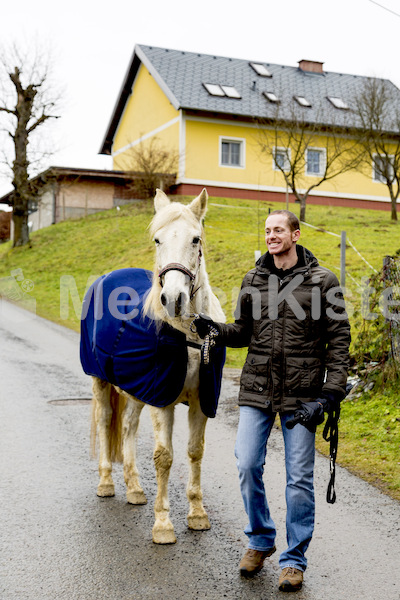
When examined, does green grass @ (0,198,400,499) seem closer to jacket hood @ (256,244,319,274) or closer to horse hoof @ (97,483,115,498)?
horse hoof @ (97,483,115,498)

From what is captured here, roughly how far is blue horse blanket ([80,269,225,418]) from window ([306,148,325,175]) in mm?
28390

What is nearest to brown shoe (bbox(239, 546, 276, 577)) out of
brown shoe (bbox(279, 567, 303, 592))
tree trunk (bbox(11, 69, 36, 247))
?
brown shoe (bbox(279, 567, 303, 592))

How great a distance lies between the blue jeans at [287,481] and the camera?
3637 millimetres

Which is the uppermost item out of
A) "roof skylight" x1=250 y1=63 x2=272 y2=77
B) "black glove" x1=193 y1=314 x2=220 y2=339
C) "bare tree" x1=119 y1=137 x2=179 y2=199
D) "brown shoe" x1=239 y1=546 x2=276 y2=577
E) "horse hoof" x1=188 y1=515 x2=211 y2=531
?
"roof skylight" x1=250 y1=63 x2=272 y2=77

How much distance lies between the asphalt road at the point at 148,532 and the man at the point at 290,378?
29cm

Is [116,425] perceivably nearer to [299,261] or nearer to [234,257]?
[299,261]

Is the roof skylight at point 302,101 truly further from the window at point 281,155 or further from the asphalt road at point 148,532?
the asphalt road at point 148,532

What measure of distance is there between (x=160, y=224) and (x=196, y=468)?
1.83m

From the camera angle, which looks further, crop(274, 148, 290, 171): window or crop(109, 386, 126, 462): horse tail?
crop(274, 148, 290, 171): window

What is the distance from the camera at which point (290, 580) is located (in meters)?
3.56

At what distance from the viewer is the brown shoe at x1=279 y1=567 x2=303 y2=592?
11.6 ft

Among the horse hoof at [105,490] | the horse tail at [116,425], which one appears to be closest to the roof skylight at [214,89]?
the horse tail at [116,425]

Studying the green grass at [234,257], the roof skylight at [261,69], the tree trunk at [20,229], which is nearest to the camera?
the green grass at [234,257]

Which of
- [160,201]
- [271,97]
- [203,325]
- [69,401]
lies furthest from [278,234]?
[271,97]
